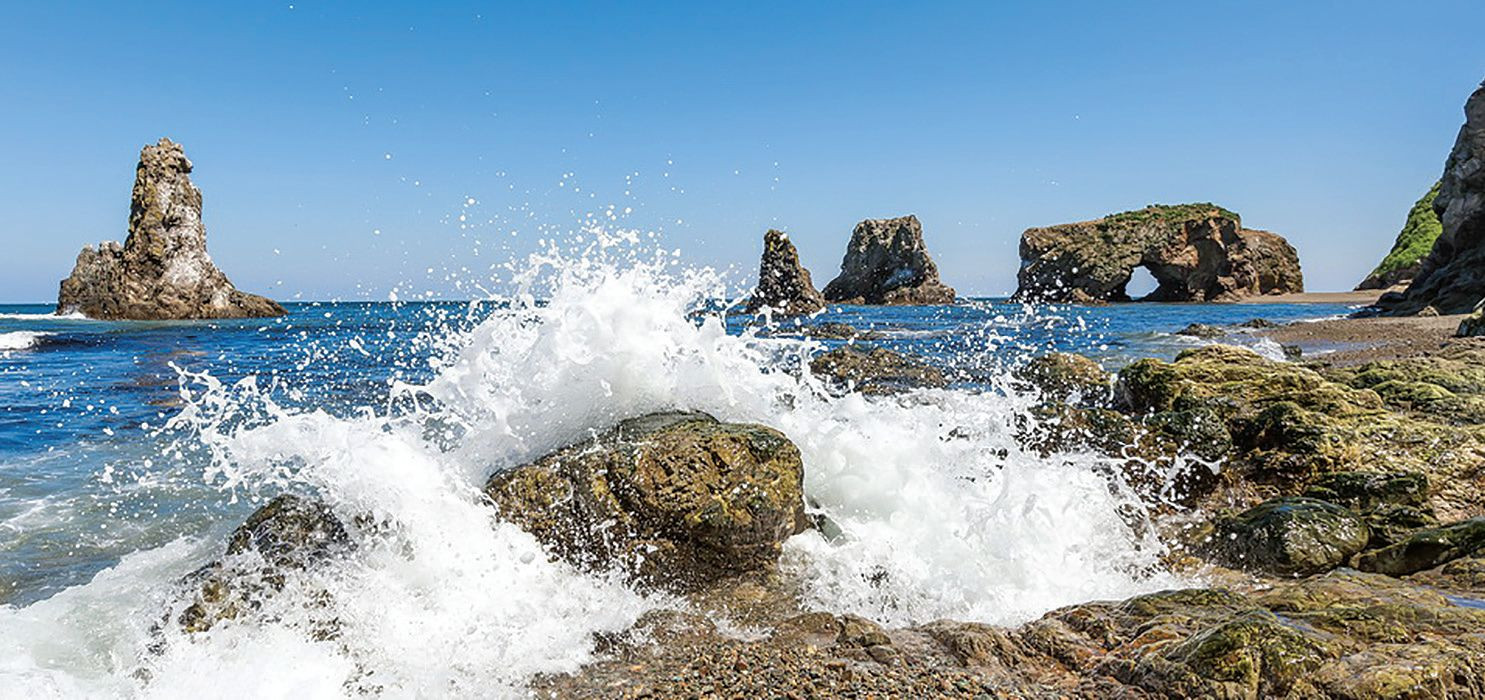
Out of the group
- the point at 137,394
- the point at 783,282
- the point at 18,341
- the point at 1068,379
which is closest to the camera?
Answer: the point at 1068,379

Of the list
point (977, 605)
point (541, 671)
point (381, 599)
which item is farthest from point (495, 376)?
point (977, 605)

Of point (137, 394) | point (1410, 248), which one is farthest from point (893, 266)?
point (137, 394)

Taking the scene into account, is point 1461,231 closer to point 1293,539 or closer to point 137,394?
point 1293,539

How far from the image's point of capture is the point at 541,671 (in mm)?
4273

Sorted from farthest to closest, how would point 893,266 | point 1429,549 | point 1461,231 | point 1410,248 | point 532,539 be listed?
point 893,266
point 1410,248
point 1461,231
point 532,539
point 1429,549

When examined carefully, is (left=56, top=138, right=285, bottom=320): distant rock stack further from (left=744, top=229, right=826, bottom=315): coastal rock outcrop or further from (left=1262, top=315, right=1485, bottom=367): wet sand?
(left=1262, top=315, right=1485, bottom=367): wet sand

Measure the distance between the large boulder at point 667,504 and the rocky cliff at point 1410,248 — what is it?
74132 millimetres

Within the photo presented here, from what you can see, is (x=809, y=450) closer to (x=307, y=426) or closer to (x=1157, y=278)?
(x=307, y=426)

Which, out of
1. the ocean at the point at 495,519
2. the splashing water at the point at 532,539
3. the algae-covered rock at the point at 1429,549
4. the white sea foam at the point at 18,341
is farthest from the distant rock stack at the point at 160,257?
the algae-covered rock at the point at 1429,549

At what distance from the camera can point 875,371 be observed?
16.2 m

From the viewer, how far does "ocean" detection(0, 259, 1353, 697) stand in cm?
444

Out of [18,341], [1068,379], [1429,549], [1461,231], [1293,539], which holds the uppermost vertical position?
[1461,231]

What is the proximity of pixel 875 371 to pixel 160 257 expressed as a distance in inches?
1868

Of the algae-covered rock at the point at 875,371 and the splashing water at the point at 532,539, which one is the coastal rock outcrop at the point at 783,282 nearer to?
the algae-covered rock at the point at 875,371
